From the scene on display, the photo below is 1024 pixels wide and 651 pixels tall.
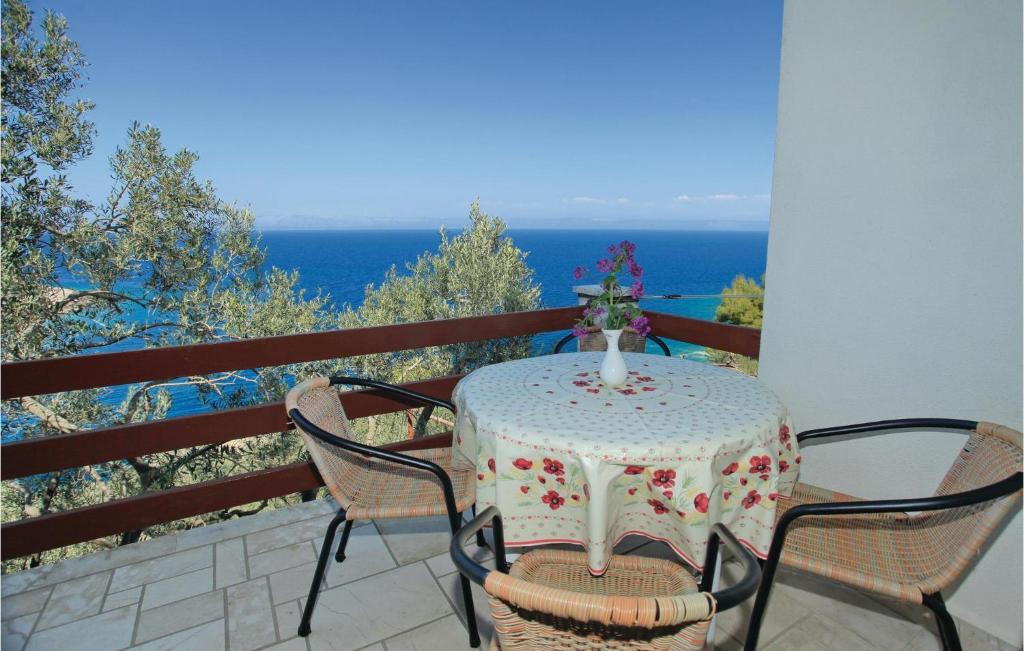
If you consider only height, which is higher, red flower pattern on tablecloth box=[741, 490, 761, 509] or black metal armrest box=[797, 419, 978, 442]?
black metal armrest box=[797, 419, 978, 442]

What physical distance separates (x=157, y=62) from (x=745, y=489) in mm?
15020

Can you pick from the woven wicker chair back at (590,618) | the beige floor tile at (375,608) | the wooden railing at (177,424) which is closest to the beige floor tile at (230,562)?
A: the wooden railing at (177,424)

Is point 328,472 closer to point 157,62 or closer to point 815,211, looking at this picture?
point 815,211

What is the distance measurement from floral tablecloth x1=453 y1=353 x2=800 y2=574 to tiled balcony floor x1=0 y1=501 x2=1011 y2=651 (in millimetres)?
537

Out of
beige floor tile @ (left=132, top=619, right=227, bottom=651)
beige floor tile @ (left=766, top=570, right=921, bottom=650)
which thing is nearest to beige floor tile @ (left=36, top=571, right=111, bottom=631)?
beige floor tile @ (left=132, top=619, right=227, bottom=651)

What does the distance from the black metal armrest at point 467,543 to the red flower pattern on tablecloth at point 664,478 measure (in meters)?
0.39

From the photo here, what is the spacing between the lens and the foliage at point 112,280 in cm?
539

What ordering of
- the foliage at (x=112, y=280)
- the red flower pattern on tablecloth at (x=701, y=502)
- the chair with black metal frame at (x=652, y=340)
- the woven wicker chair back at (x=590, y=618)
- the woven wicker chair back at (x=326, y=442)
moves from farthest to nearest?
the foliage at (x=112, y=280) < the chair with black metal frame at (x=652, y=340) < the woven wicker chair back at (x=326, y=442) < the red flower pattern on tablecloth at (x=701, y=502) < the woven wicker chair back at (x=590, y=618)

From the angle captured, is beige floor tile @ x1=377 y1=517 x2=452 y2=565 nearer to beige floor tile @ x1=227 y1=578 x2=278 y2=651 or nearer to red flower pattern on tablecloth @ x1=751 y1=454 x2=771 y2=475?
beige floor tile @ x1=227 y1=578 x2=278 y2=651

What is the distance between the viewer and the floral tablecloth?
1.25 m

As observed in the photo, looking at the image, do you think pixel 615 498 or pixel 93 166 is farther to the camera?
pixel 93 166

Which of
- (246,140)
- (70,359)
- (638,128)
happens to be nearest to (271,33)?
(246,140)

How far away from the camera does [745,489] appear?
1.33m

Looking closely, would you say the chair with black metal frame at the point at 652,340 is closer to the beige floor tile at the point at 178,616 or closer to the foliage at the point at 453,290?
the beige floor tile at the point at 178,616
